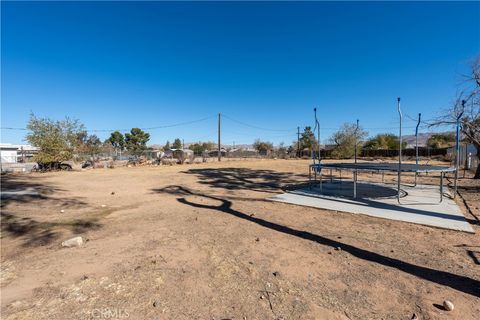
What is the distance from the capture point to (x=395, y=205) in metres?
6.09

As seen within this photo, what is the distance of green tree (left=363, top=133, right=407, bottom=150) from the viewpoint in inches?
1712

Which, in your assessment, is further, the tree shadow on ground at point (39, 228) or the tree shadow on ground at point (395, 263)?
the tree shadow on ground at point (39, 228)

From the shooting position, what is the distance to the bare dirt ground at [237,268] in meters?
2.28

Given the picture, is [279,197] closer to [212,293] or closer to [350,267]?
[350,267]

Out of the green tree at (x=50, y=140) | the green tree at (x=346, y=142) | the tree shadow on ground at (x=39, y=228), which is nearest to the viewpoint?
the tree shadow on ground at (x=39, y=228)

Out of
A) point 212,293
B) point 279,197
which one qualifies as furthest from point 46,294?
point 279,197

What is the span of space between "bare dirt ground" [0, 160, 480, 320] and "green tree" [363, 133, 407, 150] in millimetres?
43418

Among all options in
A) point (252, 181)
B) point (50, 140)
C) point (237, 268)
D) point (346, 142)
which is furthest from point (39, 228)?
point (346, 142)

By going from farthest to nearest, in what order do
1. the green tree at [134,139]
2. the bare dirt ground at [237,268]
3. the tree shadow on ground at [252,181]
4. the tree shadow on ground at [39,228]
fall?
1. the green tree at [134,139]
2. the tree shadow on ground at [252,181]
3. the tree shadow on ground at [39,228]
4. the bare dirt ground at [237,268]

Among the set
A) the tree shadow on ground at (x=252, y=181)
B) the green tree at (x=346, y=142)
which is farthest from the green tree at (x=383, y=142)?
the tree shadow on ground at (x=252, y=181)

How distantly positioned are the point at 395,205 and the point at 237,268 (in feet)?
16.1

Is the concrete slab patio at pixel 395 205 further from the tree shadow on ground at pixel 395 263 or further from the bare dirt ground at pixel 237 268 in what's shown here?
the tree shadow on ground at pixel 395 263

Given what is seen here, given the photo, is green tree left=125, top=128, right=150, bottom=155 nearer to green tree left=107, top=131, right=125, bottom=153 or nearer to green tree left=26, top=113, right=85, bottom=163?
green tree left=107, top=131, right=125, bottom=153

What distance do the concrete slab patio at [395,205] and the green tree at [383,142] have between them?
41.0 metres
